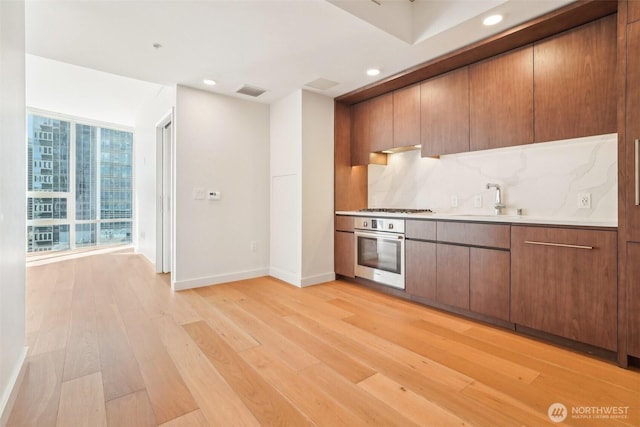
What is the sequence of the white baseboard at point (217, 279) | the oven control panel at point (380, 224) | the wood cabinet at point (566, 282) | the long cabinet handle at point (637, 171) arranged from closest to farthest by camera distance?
the long cabinet handle at point (637, 171) < the wood cabinet at point (566, 282) < the oven control panel at point (380, 224) < the white baseboard at point (217, 279)

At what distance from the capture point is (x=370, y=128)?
3861 mm

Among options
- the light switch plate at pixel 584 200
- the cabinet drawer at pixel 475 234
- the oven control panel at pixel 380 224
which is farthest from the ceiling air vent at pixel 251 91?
the light switch plate at pixel 584 200

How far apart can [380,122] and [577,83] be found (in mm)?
1874

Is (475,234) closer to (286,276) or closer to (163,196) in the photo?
(286,276)

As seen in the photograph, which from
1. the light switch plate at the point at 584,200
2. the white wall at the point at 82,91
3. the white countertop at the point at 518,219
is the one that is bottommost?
the white countertop at the point at 518,219

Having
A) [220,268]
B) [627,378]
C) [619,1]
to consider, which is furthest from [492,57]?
[220,268]

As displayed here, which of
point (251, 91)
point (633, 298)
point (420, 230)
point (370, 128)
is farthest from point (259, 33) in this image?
point (633, 298)

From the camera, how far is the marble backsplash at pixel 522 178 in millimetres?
2393

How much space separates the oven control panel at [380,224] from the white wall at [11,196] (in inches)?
114

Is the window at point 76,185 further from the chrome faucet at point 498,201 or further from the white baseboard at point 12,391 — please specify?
the chrome faucet at point 498,201

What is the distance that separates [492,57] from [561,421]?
271 centimetres

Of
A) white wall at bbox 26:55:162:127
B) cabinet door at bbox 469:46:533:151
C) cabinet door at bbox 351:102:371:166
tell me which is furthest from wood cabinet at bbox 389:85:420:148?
white wall at bbox 26:55:162:127

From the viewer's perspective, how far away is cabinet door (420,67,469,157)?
2.93 meters

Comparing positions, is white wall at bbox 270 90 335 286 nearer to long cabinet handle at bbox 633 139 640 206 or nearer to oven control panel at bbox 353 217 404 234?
oven control panel at bbox 353 217 404 234
